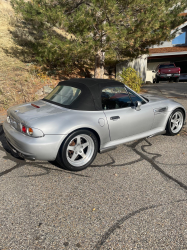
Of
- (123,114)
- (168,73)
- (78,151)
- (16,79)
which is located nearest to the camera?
(78,151)

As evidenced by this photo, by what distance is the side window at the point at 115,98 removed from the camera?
Answer: 4025 millimetres

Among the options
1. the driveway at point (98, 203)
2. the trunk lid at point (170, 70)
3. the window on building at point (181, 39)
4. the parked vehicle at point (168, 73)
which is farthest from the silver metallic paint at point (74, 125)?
the window on building at point (181, 39)

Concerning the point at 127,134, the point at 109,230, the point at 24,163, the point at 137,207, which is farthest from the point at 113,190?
the point at 24,163

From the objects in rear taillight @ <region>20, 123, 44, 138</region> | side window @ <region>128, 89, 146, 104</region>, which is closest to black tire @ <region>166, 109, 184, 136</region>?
side window @ <region>128, 89, 146, 104</region>

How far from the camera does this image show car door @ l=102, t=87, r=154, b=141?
12.8ft

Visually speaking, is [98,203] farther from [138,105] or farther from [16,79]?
[16,79]

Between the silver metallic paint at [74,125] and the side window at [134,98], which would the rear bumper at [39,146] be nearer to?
the silver metallic paint at [74,125]

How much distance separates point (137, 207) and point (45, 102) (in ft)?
8.52

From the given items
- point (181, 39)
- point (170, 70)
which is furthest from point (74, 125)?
point (181, 39)

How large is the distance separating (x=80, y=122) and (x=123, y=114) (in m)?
0.95

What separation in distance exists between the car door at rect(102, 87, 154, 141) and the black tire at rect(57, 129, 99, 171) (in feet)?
1.36

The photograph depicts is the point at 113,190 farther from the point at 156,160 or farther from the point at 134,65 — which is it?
the point at 134,65

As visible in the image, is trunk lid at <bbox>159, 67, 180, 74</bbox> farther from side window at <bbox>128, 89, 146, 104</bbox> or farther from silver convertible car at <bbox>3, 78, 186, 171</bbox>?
side window at <bbox>128, 89, 146, 104</bbox>

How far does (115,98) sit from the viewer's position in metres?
4.32
